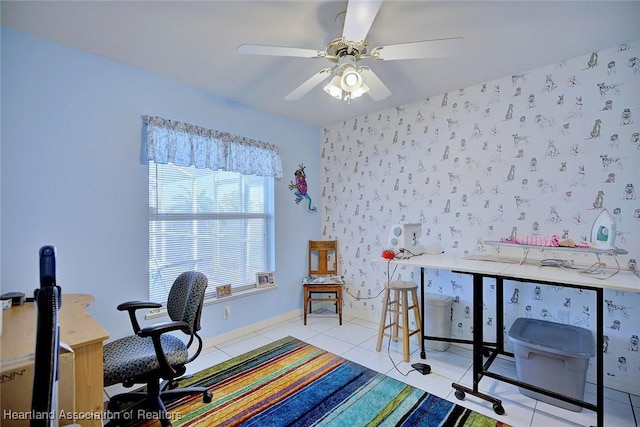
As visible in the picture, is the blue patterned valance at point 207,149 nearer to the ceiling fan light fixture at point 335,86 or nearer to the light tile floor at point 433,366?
the ceiling fan light fixture at point 335,86

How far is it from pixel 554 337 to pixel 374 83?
7.32ft

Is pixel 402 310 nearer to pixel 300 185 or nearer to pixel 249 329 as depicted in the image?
pixel 249 329

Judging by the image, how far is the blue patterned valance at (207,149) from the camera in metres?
2.48

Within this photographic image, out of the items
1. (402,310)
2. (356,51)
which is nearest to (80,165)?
(356,51)

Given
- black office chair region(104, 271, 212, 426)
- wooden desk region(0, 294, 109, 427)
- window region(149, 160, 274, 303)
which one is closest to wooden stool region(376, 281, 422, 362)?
window region(149, 160, 274, 303)

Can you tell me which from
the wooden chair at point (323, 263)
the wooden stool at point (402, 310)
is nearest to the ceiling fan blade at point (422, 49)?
the wooden stool at point (402, 310)

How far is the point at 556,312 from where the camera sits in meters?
2.38

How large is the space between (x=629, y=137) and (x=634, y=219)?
59cm

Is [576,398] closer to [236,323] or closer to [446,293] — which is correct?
[446,293]

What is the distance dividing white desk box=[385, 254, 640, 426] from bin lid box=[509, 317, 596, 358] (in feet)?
0.67

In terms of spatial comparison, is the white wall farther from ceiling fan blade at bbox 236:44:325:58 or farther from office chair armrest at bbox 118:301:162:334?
ceiling fan blade at bbox 236:44:325:58

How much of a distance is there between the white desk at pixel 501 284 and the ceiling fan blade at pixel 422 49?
55.2 inches

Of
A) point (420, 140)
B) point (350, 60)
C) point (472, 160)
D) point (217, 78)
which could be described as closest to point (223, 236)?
point (217, 78)

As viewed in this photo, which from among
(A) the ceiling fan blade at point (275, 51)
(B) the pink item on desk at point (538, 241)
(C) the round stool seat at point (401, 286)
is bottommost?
(C) the round stool seat at point (401, 286)
